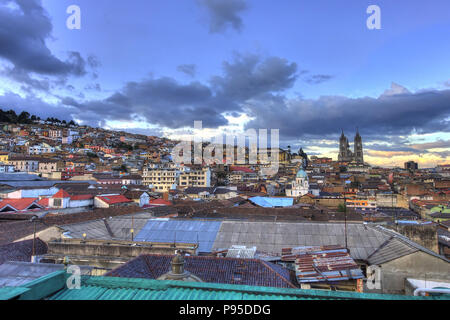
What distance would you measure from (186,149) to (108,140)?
4059 centimetres

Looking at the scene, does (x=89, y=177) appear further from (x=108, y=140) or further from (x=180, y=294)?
(x=108, y=140)

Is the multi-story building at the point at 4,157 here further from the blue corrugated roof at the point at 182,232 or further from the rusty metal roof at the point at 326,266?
the rusty metal roof at the point at 326,266

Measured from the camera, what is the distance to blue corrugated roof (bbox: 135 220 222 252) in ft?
50.1

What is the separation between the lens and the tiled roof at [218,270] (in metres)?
8.32

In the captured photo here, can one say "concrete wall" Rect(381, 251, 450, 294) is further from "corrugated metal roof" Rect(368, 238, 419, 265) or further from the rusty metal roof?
the rusty metal roof

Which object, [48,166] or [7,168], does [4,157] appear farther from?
[48,166]

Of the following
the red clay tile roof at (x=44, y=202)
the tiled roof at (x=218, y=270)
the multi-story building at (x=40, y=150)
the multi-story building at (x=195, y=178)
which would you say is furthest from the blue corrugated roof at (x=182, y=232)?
the multi-story building at (x=40, y=150)

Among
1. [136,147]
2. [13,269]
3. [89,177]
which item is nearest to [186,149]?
[136,147]

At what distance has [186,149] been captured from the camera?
5094 inches

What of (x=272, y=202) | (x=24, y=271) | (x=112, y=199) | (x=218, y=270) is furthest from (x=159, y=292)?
(x=272, y=202)

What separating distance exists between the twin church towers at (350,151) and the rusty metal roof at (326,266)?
14148cm

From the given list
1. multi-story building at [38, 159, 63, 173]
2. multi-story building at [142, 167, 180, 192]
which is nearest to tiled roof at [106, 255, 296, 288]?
multi-story building at [142, 167, 180, 192]

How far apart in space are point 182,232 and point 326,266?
8900 millimetres
